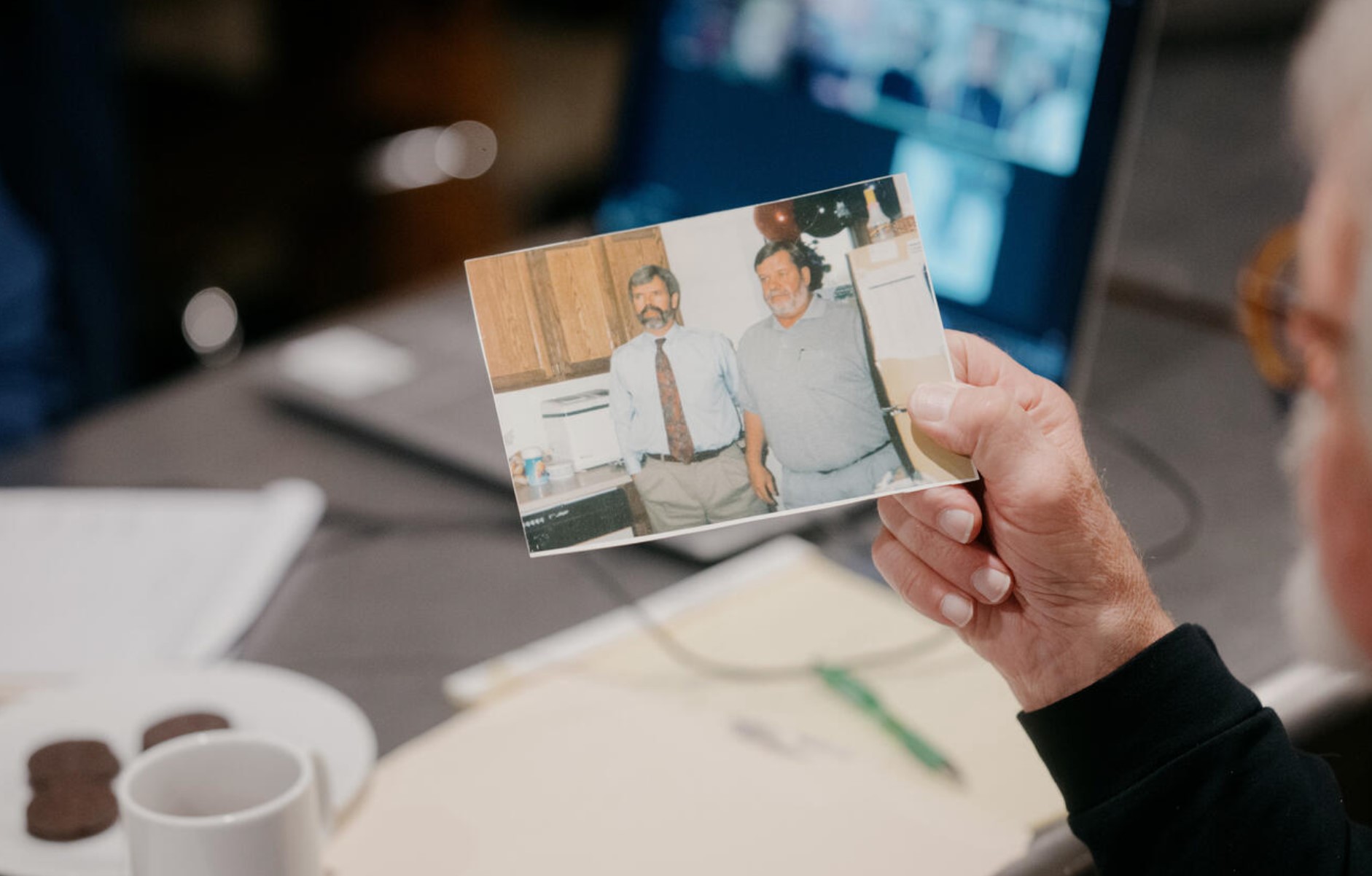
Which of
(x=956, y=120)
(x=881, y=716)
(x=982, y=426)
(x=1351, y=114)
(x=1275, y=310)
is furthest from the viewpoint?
(x=1275, y=310)

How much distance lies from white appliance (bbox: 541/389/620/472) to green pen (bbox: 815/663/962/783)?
324 mm

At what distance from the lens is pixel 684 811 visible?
28.6 inches

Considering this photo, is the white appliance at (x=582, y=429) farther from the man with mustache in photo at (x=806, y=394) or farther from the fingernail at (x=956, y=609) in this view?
the fingernail at (x=956, y=609)

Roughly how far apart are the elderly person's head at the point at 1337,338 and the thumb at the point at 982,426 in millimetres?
180

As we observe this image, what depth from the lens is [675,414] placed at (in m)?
0.58

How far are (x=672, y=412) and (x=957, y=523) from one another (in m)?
0.15

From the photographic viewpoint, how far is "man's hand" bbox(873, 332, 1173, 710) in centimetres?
56

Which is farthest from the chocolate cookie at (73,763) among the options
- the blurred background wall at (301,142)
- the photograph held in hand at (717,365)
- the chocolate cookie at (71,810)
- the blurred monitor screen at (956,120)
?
the blurred background wall at (301,142)

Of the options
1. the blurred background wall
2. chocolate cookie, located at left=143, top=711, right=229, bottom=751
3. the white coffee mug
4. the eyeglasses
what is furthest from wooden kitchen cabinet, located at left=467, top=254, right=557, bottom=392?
the blurred background wall

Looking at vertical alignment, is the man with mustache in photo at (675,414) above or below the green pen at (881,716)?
above

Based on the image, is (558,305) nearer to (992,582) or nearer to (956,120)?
(992,582)

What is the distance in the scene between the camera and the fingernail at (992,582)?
0.62 meters

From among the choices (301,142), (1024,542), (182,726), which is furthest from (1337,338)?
(301,142)

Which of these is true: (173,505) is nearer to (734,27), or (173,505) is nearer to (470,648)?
(470,648)
